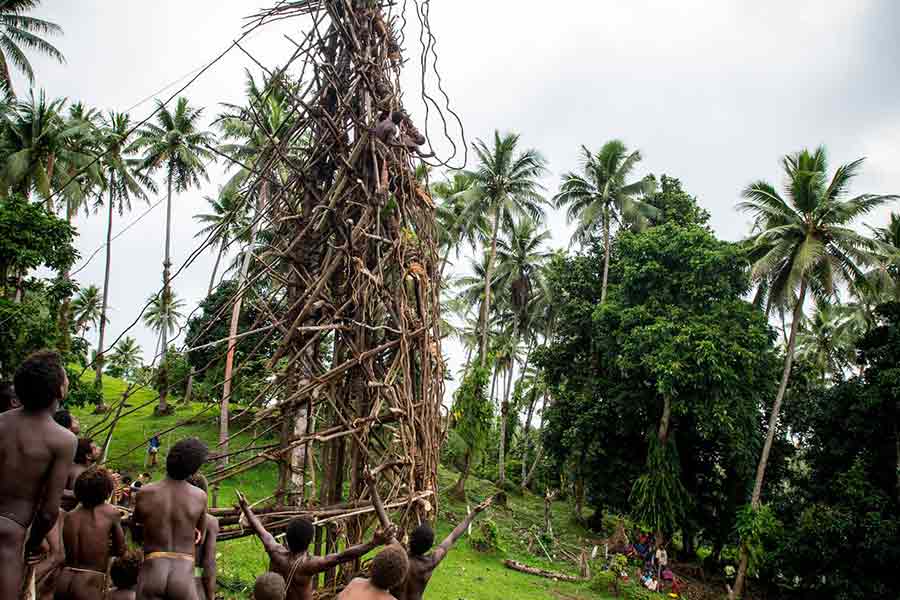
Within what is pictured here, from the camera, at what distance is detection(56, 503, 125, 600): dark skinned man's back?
4.04 metres

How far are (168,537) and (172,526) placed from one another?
61 mm

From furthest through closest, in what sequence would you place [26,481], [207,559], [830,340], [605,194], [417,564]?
[830,340] → [605,194] → [417,564] → [207,559] → [26,481]

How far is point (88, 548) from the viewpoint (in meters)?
4.09

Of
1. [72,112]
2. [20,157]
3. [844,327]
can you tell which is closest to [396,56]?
[20,157]

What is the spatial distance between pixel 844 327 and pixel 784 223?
19.7m

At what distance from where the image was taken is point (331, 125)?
185 inches

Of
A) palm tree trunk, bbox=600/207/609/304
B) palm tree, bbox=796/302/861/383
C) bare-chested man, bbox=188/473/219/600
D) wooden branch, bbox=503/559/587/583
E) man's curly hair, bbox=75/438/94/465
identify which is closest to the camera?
bare-chested man, bbox=188/473/219/600

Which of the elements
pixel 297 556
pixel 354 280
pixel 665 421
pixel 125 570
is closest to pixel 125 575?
pixel 125 570

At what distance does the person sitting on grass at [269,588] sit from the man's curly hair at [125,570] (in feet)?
3.87

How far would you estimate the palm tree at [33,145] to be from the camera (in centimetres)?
2278

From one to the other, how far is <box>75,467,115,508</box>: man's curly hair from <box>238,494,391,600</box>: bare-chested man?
0.95m

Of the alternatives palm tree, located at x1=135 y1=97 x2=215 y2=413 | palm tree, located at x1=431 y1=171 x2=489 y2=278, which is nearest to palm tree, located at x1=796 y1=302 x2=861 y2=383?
palm tree, located at x1=431 y1=171 x2=489 y2=278

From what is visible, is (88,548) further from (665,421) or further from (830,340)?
(830,340)

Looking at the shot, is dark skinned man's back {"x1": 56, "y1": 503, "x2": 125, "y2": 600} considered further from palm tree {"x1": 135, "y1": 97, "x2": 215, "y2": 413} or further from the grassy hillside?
palm tree {"x1": 135, "y1": 97, "x2": 215, "y2": 413}
